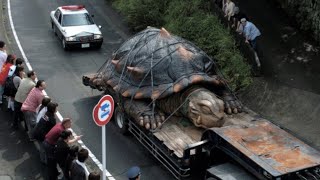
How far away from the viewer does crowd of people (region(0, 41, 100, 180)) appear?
408 inches

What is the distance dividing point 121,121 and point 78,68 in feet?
19.2

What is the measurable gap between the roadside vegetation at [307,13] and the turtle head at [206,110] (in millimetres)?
6480

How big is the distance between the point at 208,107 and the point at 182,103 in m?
0.91

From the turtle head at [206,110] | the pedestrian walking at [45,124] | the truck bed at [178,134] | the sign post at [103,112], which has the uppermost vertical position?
the sign post at [103,112]

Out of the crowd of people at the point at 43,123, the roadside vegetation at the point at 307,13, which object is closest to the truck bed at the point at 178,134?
the crowd of people at the point at 43,123

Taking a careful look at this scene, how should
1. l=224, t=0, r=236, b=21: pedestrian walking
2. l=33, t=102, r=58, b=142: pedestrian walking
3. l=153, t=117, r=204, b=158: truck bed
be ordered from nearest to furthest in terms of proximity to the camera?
l=33, t=102, r=58, b=142: pedestrian walking < l=153, t=117, r=204, b=158: truck bed < l=224, t=0, r=236, b=21: pedestrian walking

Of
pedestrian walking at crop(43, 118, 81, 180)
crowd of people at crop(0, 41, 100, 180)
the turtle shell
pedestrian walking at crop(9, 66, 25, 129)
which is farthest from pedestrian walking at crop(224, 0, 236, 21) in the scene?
pedestrian walking at crop(43, 118, 81, 180)

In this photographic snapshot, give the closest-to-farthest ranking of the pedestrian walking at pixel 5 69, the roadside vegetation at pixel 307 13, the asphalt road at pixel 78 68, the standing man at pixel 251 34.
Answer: the asphalt road at pixel 78 68, the pedestrian walking at pixel 5 69, the roadside vegetation at pixel 307 13, the standing man at pixel 251 34

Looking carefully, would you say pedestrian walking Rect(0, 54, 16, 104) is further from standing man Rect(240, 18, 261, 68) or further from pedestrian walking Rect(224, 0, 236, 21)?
pedestrian walking Rect(224, 0, 236, 21)

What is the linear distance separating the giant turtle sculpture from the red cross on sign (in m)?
2.59

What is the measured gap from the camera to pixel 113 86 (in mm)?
14352

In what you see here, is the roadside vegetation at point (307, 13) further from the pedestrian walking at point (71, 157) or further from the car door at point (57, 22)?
the pedestrian walking at point (71, 157)

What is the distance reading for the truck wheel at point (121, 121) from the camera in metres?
14.0

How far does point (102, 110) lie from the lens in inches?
398
